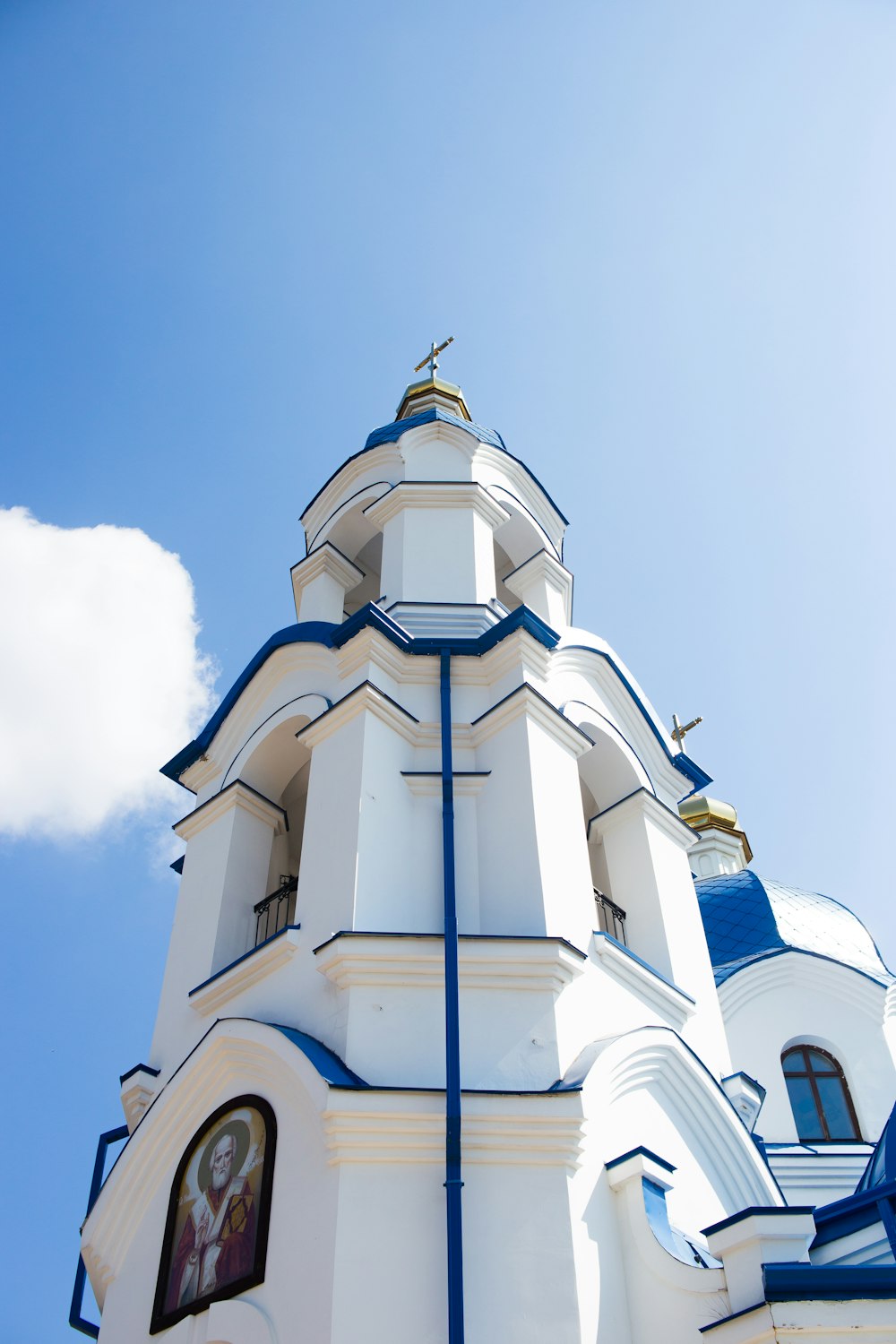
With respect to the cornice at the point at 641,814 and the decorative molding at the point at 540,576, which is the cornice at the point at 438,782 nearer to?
the cornice at the point at 641,814

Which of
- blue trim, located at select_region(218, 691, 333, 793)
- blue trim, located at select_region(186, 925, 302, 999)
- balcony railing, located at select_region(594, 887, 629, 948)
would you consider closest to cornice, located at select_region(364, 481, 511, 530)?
blue trim, located at select_region(218, 691, 333, 793)

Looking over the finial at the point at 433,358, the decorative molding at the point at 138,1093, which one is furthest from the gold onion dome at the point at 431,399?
the decorative molding at the point at 138,1093

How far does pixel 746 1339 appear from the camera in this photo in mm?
5066

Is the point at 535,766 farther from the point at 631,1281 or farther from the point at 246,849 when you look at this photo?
the point at 631,1281

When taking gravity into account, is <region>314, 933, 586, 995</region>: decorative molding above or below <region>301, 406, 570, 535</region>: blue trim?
below

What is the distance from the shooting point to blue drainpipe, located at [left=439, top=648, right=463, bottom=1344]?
213 inches

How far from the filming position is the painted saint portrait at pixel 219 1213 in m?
5.97

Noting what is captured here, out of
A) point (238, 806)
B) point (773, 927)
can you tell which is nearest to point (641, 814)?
point (238, 806)

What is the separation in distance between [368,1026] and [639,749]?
428 centimetres

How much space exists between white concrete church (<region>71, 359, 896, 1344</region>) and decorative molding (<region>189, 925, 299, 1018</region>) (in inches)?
0.8

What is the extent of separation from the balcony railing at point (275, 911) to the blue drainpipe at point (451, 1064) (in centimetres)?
138

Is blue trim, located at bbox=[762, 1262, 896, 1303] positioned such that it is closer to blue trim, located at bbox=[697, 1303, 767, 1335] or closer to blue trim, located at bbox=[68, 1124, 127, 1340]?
blue trim, located at bbox=[697, 1303, 767, 1335]

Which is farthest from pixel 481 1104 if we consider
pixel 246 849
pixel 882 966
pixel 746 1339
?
pixel 882 966

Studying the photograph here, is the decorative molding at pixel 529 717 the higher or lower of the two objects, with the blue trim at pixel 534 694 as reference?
lower
